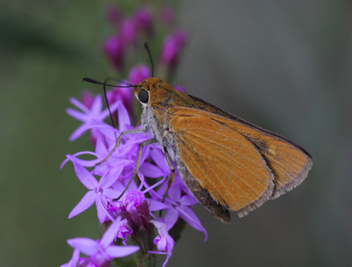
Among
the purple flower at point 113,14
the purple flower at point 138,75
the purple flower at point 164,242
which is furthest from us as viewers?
the purple flower at point 113,14

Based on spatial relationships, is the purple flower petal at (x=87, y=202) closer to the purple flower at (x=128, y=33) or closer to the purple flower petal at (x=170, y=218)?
the purple flower petal at (x=170, y=218)

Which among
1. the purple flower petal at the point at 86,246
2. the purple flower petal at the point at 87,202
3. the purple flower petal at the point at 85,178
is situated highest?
the purple flower petal at the point at 85,178

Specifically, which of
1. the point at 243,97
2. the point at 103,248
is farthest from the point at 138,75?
the point at 243,97

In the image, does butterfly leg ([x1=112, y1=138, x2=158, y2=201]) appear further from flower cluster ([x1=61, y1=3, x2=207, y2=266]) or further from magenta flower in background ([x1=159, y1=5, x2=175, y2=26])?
magenta flower in background ([x1=159, y1=5, x2=175, y2=26])

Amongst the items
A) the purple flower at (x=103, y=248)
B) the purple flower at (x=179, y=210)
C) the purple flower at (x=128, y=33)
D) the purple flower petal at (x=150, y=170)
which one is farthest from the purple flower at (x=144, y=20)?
the purple flower at (x=103, y=248)

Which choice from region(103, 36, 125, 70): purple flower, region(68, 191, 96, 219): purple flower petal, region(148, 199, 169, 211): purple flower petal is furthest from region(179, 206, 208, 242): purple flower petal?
region(103, 36, 125, 70): purple flower

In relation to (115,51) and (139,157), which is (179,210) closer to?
(139,157)

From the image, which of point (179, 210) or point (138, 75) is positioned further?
point (138, 75)
